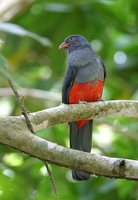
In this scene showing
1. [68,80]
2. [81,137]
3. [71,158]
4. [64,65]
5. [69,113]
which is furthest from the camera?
[64,65]

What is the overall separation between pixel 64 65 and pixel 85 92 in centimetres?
199

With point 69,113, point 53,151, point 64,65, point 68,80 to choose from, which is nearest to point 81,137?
point 68,80

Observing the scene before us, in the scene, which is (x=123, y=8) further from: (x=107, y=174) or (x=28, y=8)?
(x=107, y=174)

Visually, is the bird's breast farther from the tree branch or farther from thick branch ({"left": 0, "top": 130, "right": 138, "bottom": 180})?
thick branch ({"left": 0, "top": 130, "right": 138, "bottom": 180})

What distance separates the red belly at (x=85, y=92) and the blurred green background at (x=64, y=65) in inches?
25.1

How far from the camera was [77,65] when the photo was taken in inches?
166

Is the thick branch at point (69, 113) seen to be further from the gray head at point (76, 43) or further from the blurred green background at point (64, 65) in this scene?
the gray head at point (76, 43)

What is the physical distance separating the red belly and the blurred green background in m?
0.64

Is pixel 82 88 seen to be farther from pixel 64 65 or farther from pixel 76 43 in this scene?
pixel 64 65

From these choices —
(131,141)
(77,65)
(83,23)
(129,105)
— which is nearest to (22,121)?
(129,105)

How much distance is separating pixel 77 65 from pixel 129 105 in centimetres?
109

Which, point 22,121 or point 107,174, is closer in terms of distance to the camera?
point 107,174


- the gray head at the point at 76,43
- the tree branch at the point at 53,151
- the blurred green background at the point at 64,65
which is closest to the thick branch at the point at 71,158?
the tree branch at the point at 53,151

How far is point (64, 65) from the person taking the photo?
6.02 metres
